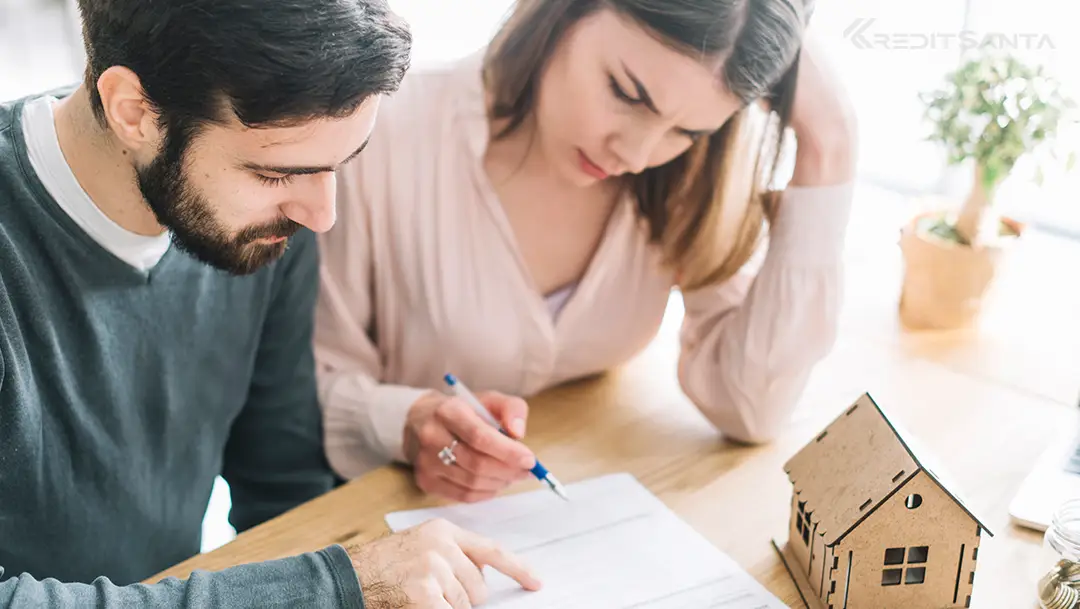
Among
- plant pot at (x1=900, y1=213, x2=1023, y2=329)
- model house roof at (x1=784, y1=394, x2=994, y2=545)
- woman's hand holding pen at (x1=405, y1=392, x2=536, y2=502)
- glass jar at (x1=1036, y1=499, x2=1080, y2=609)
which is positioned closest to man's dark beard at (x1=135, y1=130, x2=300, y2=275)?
woman's hand holding pen at (x1=405, y1=392, x2=536, y2=502)

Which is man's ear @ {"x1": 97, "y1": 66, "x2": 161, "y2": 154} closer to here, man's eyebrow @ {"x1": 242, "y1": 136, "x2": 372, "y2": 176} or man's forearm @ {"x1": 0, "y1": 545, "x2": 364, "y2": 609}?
man's eyebrow @ {"x1": 242, "y1": 136, "x2": 372, "y2": 176}

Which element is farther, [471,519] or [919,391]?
[919,391]

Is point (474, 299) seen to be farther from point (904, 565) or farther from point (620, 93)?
point (904, 565)

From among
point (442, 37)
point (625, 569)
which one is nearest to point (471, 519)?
point (625, 569)

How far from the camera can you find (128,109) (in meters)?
0.85

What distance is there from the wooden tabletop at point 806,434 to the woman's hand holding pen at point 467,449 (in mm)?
33

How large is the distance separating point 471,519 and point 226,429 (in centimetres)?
38

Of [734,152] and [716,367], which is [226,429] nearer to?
[716,367]

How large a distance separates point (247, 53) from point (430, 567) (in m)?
0.45

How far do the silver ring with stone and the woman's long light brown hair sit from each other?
409 mm

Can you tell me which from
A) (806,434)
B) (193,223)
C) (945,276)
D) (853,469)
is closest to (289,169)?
(193,223)

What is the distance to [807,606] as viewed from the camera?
0.98 m

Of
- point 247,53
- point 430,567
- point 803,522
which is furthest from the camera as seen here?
point 803,522

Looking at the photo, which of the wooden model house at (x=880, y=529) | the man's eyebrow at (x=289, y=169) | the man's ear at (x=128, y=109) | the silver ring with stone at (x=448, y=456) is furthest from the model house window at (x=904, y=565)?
the man's ear at (x=128, y=109)
